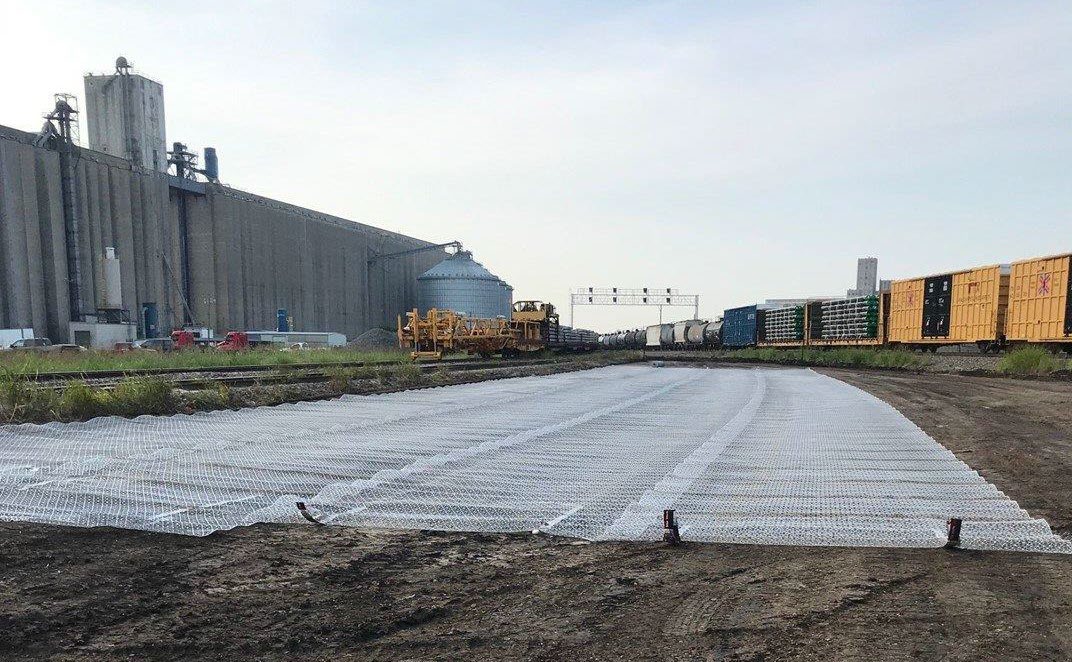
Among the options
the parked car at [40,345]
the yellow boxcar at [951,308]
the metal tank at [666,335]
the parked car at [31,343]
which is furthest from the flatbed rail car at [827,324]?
the parked car at [31,343]

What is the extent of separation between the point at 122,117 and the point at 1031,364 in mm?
46518

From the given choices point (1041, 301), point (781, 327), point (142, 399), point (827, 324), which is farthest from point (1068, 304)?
point (142, 399)

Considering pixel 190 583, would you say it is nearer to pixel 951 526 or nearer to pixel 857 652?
pixel 857 652

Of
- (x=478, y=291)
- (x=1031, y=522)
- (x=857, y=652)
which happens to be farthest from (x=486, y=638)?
(x=478, y=291)

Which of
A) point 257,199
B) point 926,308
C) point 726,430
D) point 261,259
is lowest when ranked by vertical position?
point 726,430

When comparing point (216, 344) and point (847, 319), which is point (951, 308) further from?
point (216, 344)

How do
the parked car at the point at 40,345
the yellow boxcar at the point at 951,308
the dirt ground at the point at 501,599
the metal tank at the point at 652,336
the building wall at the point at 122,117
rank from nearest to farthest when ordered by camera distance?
the dirt ground at the point at 501,599, the yellow boxcar at the point at 951,308, the parked car at the point at 40,345, the building wall at the point at 122,117, the metal tank at the point at 652,336

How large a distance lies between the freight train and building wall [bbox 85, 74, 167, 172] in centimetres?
4122

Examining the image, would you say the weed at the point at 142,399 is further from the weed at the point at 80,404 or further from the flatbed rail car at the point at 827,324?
the flatbed rail car at the point at 827,324

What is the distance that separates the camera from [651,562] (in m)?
2.58

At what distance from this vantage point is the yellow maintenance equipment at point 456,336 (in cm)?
2103

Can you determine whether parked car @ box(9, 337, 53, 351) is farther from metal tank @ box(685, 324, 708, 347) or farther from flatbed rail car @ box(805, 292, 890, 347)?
metal tank @ box(685, 324, 708, 347)

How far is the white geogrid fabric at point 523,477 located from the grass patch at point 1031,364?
10361 mm

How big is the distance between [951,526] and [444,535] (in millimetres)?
2485
